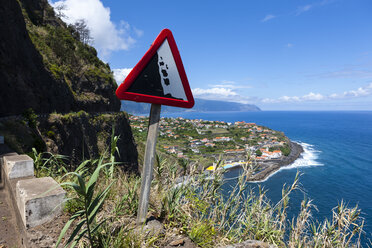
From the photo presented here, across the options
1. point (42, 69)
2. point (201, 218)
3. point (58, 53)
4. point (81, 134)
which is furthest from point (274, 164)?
point (201, 218)

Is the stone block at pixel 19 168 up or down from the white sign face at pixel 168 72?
down

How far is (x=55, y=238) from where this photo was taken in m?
2.22

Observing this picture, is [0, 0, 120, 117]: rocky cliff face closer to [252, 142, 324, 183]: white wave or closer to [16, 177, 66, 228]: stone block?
[16, 177, 66, 228]: stone block

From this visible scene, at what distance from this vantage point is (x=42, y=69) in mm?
17328

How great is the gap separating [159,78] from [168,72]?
12 centimetres

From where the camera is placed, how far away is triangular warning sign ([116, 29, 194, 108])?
7.09 feet

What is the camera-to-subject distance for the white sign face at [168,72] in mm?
2277

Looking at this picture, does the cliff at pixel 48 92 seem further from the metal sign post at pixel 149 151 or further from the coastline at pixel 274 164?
the coastline at pixel 274 164

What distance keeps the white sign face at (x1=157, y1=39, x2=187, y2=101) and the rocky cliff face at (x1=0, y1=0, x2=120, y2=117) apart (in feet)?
50.5

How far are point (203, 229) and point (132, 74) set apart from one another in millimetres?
2001

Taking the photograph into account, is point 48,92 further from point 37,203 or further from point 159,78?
point 159,78

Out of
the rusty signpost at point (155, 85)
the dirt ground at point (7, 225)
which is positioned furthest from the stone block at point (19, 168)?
the rusty signpost at point (155, 85)

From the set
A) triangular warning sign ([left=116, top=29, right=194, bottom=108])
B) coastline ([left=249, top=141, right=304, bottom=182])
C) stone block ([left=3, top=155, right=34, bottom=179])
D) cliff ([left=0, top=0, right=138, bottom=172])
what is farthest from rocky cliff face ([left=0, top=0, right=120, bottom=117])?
coastline ([left=249, top=141, right=304, bottom=182])

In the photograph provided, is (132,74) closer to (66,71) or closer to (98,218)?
(98,218)
